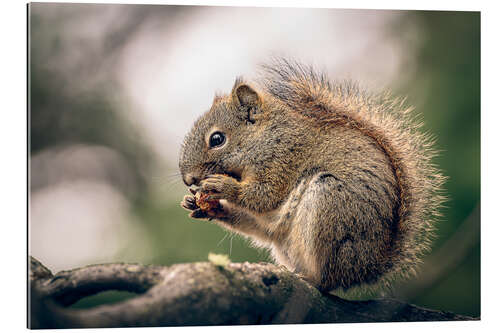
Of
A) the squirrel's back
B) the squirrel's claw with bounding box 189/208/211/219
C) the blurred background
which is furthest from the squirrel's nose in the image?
the squirrel's back

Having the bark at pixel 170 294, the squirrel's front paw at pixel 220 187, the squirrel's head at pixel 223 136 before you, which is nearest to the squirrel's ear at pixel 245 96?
the squirrel's head at pixel 223 136

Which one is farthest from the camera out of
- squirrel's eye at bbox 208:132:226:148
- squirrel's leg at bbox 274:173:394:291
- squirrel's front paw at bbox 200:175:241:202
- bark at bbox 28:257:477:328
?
squirrel's eye at bbox 208:132:226:148

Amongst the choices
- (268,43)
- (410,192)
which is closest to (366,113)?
(410,192)

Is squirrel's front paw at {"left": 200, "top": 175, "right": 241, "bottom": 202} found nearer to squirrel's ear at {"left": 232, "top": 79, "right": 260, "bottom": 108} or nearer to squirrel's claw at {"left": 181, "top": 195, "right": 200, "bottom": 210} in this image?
squirrel's claw at {"left": 181, "top": 195, "right": 200, "bottom": 210}

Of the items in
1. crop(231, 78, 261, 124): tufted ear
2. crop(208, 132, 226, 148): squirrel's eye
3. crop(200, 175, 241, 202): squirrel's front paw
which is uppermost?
crop(231, 78, 261, 124): tufted ear

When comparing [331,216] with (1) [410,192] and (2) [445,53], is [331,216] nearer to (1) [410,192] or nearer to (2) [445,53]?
(1) [410,192]

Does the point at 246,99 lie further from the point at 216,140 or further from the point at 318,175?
the point at 318,175

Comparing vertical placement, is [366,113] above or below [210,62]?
below
